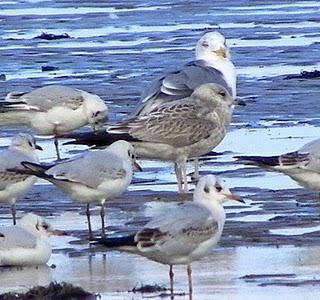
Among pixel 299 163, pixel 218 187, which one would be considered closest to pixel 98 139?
pixel 299 163

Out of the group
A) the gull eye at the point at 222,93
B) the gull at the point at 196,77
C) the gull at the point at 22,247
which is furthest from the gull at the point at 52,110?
the gull at the point at 22,247

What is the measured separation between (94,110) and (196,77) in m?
1.24

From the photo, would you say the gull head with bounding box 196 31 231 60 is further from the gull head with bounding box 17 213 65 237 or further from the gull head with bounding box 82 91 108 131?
the gull head with bounding box 17 213 65 237

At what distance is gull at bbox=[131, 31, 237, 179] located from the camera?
14.3 meters

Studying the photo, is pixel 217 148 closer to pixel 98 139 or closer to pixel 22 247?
pixel 98 139

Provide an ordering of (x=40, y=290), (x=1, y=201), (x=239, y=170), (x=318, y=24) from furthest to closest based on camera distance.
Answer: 1. (x=318, y=24)
2. (x=239, y=170)
3. (x=1, y=201)
4. (x=40, y=290)

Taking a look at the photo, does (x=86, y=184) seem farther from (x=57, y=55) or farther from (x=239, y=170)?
(x=57, y=55)

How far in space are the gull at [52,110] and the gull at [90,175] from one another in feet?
12.3

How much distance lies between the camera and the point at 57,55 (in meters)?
24.6

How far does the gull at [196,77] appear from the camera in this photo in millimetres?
14344

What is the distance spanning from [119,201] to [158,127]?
32.4 inches

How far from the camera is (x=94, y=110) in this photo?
50.9ft

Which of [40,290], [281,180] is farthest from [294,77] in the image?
[40,290]

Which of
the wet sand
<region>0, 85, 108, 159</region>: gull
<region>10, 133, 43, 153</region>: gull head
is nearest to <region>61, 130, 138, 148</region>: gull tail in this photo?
<region>10, 133, 43, 153</region>: gull head
